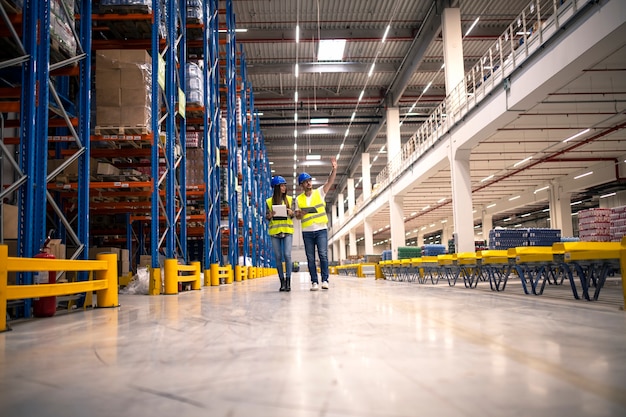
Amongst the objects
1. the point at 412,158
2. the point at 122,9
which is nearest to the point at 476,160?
the point at 412,158

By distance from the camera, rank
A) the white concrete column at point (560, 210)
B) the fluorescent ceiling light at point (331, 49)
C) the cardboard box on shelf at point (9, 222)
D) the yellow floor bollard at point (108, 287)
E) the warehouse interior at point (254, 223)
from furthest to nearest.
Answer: the white concrete column at point (560, 210) → the fluorescent ceiling light at point (331, 49) → the cardboard box on shelf at point (9, 222) → the yellow floor bollard at point (108, 287) → the warehouse interior at point (254, 223)

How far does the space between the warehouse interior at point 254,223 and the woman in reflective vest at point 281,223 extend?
74cm

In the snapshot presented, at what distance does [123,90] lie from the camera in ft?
22.8

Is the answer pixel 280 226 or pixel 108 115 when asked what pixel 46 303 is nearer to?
pixel 108 115

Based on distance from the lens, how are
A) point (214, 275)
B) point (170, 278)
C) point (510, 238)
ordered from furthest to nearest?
point (510, 238), point (214, 275), point (170, 278)

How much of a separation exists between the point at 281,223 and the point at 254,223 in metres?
15.3

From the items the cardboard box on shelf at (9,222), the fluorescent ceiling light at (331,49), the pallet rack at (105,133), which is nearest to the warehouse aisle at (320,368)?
the pallet rack at (105,133)

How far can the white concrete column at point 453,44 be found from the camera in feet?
55.9

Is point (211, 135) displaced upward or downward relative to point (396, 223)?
upward

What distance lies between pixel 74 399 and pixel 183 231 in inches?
305

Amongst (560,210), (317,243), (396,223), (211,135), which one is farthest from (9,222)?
(560,210)

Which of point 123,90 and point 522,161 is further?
point 522,161

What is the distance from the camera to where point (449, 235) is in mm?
43469

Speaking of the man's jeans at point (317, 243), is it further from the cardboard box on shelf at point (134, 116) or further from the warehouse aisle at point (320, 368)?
the warehouse aisle at point (320, 368)
